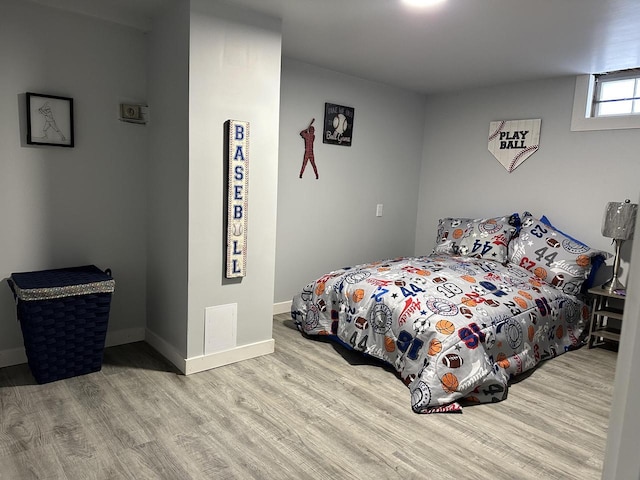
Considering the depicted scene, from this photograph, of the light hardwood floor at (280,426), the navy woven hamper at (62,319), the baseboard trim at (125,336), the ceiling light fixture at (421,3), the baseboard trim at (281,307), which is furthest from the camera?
the baseboard trim at (281,307)

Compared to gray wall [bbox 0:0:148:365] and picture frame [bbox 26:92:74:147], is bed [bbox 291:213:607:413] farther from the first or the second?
picture frame [bbox 26:92:74:147]

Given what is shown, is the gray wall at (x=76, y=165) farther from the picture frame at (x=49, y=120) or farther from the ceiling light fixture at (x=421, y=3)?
the ceiling light fixture at (x=421, y=3)

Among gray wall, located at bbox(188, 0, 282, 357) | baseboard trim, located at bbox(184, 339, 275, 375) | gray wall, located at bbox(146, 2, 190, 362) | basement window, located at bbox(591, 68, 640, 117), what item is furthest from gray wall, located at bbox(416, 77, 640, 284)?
gray wall, located at bbox(146, 2, 190, 362)

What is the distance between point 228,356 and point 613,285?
286 cm

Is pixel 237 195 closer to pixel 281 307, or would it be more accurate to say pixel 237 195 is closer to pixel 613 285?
pixel 281 307

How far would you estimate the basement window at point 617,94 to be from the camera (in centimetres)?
370

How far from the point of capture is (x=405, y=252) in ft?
16.6

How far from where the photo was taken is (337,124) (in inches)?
164

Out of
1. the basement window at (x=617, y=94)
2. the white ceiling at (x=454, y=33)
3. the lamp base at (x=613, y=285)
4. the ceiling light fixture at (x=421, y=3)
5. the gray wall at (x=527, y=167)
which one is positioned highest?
the white ceiling at (x=454, y=33)

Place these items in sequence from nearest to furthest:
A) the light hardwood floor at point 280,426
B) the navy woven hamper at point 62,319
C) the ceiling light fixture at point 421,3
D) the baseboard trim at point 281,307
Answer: the light hardwood floor at point 280,426, the ceiling light fixture at point 421,3, the navy woven hamper at point 62,319, the baseboard trim at point 281,307

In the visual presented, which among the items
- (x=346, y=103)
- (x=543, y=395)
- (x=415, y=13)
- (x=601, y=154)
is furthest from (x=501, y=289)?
(x=346, y=103)

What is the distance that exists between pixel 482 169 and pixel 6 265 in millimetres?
3962

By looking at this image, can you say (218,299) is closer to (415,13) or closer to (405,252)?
(415,13)

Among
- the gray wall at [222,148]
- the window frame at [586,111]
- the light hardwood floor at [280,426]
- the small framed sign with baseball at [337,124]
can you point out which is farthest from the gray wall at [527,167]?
the gray wall at [222,148]
